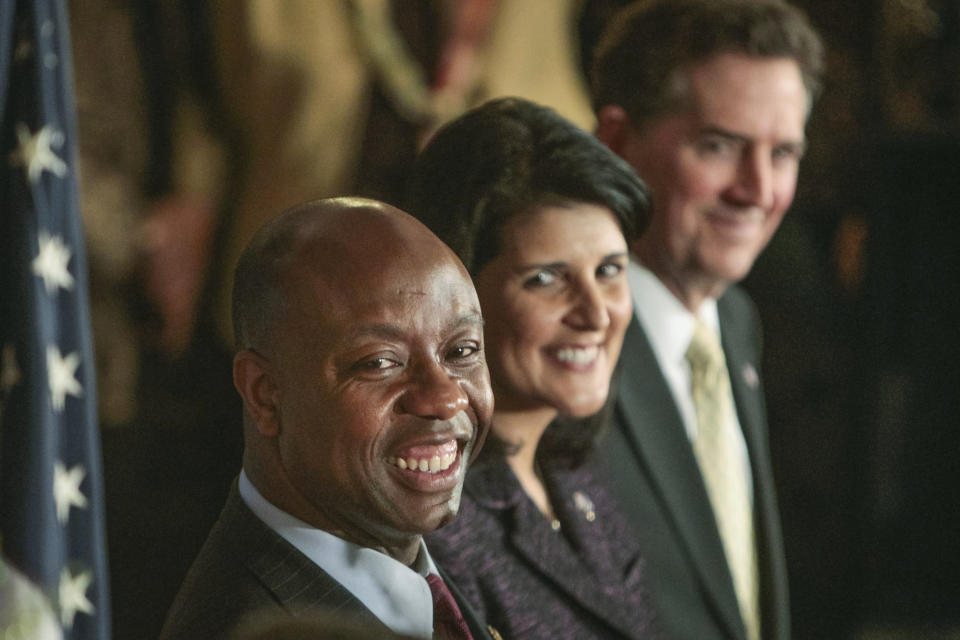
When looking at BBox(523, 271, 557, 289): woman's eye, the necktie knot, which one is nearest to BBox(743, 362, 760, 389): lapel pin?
the necktie knot

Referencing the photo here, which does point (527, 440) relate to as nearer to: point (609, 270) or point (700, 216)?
point (609, 270)

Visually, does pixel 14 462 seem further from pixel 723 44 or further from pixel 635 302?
pixel 723 44

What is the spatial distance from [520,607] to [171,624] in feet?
1.63

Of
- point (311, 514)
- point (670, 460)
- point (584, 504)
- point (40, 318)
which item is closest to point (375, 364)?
point (311, 514)

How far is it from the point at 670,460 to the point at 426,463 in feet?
3.11

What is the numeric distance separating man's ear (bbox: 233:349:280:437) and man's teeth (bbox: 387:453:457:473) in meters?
0.12

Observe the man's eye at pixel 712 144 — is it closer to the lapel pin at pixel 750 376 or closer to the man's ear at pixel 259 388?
the lapel pin at pixel 750 376

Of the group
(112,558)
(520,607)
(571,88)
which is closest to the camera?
(520,607)

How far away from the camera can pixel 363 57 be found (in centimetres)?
379

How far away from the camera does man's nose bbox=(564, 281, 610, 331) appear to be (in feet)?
5.16

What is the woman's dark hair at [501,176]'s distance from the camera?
60.6 inches

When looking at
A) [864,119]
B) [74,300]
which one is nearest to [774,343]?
[864,119]

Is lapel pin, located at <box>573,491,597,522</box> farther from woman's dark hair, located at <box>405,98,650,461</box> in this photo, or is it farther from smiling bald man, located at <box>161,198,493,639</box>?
smiling bald man, located at <box>161,198,493,639</box>

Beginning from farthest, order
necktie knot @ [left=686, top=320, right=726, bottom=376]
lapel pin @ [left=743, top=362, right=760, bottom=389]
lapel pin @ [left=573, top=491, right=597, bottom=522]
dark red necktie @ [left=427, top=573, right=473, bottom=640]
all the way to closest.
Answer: lapel pin @ [left=743, top=362, right=760, bottom=389] < necktie knot @ [left=686, top=320, right=726, bottom=376] < lapel pin @ [left=573, top=491, right=597, bottom=522] < dark red necktie @ [left=427, top=573, right=473, bottom=640]
